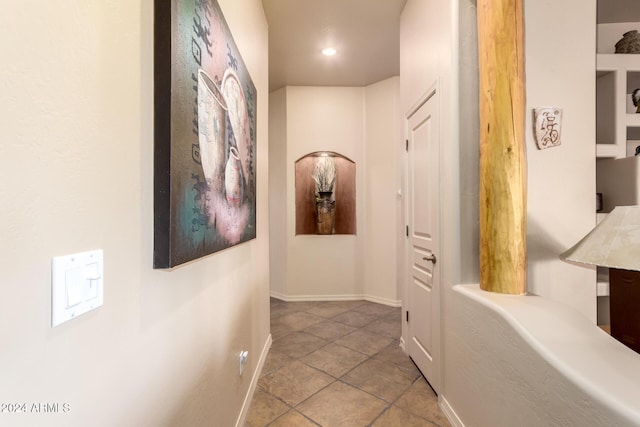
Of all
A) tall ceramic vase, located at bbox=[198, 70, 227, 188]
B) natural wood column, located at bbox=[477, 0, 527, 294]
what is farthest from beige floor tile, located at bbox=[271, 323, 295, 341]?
tall ceramic vase, located at bbox=[198, 70, 227, 188]

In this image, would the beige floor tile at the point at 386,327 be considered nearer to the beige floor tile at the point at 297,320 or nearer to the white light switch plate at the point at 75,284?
the beige floor tile at the point at 297,320

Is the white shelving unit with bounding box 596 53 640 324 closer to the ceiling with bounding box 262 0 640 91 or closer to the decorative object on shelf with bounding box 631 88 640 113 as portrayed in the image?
the decorative object on shelf with bounding box 631 88 640 113

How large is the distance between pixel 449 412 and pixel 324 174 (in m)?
3.17

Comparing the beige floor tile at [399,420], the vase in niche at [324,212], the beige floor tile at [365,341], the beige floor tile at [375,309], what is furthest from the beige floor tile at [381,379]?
the vase in niche at [324,212]

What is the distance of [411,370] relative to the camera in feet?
7.95

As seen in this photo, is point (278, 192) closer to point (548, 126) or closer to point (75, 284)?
point (548, 126)

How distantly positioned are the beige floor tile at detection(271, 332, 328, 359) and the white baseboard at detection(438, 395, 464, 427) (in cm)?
123

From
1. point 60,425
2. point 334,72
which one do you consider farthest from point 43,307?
point 334,72

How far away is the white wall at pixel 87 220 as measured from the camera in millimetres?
451

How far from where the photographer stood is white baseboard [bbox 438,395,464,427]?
1722 mm

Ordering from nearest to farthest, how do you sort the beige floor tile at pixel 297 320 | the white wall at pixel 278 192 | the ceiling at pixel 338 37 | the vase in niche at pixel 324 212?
the ceiling at pixel 338 37, the beige floor tile at pixel 297 320, the vase in niche at pixel 324 212, the white wall at pixel 278 192

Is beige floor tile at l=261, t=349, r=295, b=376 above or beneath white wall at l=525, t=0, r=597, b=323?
beneath

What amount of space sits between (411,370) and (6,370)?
2561mm

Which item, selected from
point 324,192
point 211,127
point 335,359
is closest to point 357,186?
point 324,192
